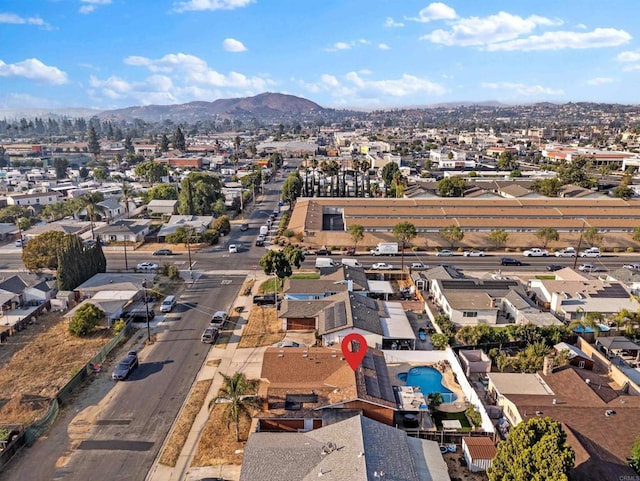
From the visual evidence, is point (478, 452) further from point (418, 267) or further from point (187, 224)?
point (187, 224)

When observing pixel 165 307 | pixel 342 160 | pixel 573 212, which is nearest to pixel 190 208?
pixel 165 307

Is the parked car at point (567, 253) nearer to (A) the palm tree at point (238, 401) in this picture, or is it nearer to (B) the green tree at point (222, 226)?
(B) the green tree at point (222, 226)

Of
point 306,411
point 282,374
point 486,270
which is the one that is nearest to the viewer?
point 306,411

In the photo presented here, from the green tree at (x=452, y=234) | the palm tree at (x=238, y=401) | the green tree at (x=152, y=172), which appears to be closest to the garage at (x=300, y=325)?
the palm tree at (x=238, y=401)

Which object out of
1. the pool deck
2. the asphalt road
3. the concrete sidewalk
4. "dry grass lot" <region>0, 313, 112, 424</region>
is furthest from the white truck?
"dry grass lot" <region>0, 313, 112, 424</region>

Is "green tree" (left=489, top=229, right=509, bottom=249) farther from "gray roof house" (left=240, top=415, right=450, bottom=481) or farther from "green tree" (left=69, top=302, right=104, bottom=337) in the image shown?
"green tree" (left=69, top=302, right=104, bottom=337)

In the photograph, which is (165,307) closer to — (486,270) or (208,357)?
(208,357)

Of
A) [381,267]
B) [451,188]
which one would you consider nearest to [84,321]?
[381,267]
